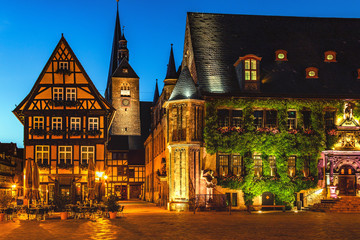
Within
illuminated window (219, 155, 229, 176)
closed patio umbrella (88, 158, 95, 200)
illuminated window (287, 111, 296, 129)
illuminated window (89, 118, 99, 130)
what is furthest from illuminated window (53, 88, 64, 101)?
illuminated window (287, 111, 296, 129)

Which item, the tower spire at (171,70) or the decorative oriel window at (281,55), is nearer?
the decorative oriel window at (281,55)

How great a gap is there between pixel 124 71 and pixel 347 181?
2174 inches

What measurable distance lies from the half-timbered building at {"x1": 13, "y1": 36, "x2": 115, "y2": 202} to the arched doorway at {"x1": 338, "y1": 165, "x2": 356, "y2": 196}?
18201 millimetres

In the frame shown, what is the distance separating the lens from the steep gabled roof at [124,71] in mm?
87750

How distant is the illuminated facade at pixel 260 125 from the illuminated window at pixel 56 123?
10.8 meters

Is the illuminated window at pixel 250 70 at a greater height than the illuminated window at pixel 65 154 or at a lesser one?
greater

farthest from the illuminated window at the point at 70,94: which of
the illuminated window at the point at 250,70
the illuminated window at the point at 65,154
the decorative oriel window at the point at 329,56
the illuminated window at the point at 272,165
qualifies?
the decorative oriel window at the point at 329,56

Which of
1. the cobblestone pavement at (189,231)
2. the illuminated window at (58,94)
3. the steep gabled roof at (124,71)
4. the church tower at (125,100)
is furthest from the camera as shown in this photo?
the steep gabled roof at (124,71)

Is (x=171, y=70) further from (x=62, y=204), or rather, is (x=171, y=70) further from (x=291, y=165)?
(x=62, y=204)

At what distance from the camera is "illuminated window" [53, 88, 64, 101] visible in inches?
1743

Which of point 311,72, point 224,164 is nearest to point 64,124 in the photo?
point 224,164

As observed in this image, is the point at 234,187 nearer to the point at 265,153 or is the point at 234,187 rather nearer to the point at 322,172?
the point at 265,153

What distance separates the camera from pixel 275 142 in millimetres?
37688

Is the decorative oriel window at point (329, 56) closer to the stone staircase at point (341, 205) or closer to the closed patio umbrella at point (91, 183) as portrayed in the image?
the stone staircase at point (341, 205)
